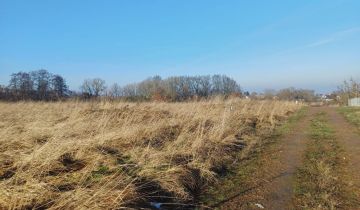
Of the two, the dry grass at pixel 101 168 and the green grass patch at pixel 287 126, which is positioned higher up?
the dry grass at pixel 101 168

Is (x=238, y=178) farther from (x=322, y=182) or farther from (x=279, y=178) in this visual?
(x=322, y=182)

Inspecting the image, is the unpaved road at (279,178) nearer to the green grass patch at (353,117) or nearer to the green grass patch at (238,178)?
the green grass patch at (238,178)

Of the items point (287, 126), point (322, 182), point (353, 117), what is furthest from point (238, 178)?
point (353, 117)

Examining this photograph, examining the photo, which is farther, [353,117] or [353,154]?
[353,117]

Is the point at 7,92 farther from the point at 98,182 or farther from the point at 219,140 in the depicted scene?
the point at 98,182

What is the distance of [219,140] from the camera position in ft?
35.2

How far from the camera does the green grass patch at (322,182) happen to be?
5794 mm

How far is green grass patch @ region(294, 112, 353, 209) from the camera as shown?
5.79m

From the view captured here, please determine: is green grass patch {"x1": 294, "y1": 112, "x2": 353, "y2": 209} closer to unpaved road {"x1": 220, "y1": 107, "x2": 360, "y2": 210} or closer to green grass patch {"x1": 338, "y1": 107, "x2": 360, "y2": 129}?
unpaved road {"x1": 220, "y1": 107, "x2": 360, "y2": 210}

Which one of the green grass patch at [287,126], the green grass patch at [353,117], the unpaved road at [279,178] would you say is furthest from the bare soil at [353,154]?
the green grass patch at [353,117]

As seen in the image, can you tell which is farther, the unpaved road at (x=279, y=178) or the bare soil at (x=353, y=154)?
the bare soil at (x=353, y=154)

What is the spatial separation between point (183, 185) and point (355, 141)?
27.7 ft

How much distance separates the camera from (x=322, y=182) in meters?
6.92

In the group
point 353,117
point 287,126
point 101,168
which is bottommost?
point 353,117
